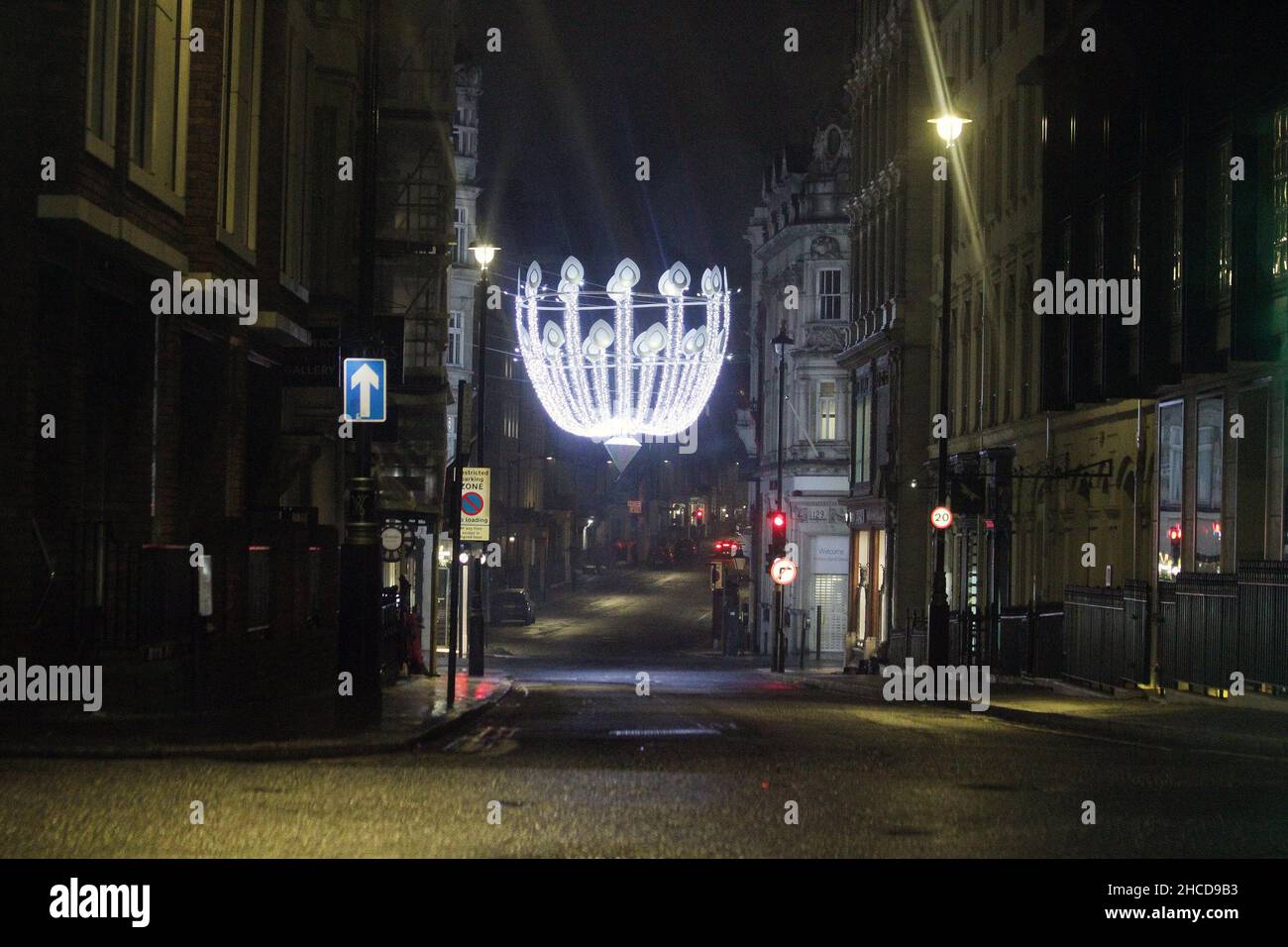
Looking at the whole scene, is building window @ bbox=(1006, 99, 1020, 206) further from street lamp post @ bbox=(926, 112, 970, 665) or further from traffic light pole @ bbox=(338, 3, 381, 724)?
traffic light pole @ bbox=(338, 3, 381, 724)

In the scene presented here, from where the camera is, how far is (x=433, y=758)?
16703mm

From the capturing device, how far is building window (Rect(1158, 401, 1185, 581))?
1176 inches

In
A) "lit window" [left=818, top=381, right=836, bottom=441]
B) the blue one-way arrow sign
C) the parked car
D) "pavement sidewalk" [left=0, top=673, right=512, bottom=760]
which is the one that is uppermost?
"lit window" [left=818, top=381, right=836, bottom=441]

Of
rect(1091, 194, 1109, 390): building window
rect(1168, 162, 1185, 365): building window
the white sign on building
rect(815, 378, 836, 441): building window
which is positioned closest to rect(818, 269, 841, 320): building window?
rect(815, 378, 836, 441): building window

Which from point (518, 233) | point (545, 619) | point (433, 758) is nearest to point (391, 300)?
point (433, 758)

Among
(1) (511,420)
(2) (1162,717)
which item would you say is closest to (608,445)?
(2) (1162,717)

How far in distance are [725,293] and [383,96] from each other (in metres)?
9.50

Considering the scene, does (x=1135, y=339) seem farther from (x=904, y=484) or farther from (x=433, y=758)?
(x=904, y=484)

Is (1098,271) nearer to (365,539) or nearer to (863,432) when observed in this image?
(365,539)

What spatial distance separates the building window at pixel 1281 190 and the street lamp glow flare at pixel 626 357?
1879 centimetres

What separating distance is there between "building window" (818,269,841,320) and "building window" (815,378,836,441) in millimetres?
2844

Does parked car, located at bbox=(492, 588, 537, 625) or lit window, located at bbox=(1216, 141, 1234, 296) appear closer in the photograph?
lit window, located at bbox=(1216, 141, 1234, 296)

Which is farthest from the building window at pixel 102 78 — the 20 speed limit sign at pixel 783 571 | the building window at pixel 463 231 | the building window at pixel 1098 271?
the building window at pixel 463 231

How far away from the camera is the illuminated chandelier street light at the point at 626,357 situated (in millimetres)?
44406
